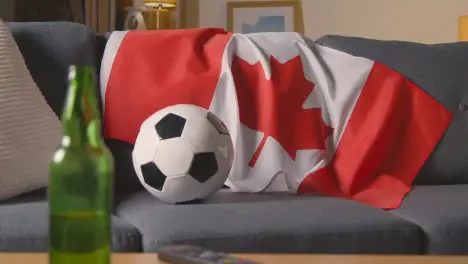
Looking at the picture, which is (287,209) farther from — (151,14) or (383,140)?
(151,14)

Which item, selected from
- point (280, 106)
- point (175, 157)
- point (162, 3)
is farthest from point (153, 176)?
point (162, 3)

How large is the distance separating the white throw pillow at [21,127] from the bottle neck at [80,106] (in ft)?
3.46

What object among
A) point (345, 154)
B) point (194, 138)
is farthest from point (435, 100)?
point (194, 138)

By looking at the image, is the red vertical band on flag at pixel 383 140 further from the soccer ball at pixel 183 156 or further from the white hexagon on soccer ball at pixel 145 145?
the white hexagon on soccer ball at pixel 145 145

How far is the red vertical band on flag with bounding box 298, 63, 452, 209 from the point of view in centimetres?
184

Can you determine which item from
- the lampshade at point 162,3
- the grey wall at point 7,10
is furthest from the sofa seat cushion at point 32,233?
the lampshade at point 162,3

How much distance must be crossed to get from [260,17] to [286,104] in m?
2.36

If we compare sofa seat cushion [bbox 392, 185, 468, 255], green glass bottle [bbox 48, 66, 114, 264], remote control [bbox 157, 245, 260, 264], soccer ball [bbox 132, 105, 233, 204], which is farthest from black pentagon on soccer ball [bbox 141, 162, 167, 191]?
green glass bottle [bbox 48, 66, 114, 264]

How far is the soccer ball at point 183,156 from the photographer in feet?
5.23

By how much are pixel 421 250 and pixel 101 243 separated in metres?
1.03

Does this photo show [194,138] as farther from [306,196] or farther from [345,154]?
[345,154]

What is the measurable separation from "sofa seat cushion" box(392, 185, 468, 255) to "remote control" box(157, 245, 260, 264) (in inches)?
29.0

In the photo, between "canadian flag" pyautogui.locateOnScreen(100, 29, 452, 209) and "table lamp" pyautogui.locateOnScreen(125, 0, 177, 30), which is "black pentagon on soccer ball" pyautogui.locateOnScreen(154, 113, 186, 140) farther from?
"table lamp" pyautogui.locateOnScreen(125, 0, 177, 30)

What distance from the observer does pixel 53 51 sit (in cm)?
185
